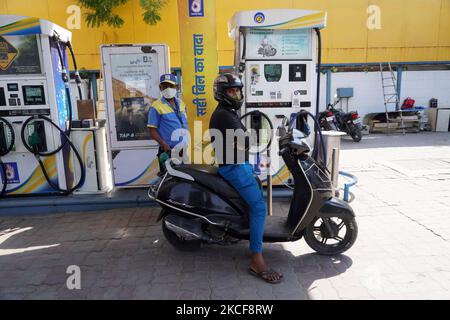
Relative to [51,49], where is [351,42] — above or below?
above

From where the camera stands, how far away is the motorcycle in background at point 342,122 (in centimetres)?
971

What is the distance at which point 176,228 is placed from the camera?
10.4 ft

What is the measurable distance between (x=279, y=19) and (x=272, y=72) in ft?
2.28

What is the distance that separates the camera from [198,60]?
4.53m

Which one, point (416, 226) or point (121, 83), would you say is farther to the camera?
point (121, 83)

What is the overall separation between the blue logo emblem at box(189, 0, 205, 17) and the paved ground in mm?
2747

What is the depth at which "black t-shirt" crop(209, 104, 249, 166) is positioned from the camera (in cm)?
281

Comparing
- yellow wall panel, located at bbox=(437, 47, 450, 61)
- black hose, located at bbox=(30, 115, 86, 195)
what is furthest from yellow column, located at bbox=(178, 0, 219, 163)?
yellow wall panel, located at bbox=(437, 47, 450, 61)

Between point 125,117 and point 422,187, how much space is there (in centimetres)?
480

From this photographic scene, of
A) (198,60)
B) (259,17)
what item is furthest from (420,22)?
(198,60)

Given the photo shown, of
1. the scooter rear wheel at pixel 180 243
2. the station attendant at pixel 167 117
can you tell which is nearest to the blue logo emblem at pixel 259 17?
the station attendant at pixel 167 117
